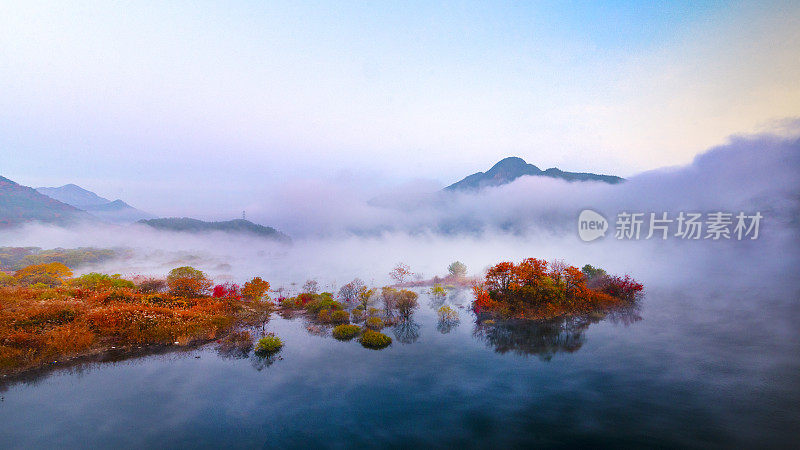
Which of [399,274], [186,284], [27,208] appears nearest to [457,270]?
[399,274]

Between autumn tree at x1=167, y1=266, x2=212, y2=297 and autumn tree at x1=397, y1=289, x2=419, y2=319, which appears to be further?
autumn tree at x1=167, y1=266, x2=212, y2=297

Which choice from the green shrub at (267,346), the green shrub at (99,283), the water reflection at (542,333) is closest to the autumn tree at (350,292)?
the green shrub at (267,346)

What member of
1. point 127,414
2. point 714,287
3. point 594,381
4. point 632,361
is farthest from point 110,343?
point 714,287

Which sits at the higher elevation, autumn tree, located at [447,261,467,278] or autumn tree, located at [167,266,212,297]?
autumn tree, located at [447,261,467,278]

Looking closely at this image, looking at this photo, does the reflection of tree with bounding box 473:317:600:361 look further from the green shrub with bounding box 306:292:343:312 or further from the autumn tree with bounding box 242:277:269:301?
the autumn tree with bounding box 242:277:269:301

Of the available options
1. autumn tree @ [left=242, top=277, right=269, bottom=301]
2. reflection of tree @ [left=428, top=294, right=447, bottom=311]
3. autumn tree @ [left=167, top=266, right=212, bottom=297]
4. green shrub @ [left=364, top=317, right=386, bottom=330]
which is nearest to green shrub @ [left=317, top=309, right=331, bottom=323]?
green shrub @ [left=364, top=317, right=386, bottom=330]

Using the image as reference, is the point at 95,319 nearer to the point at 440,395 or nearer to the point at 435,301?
the point at 440,395
